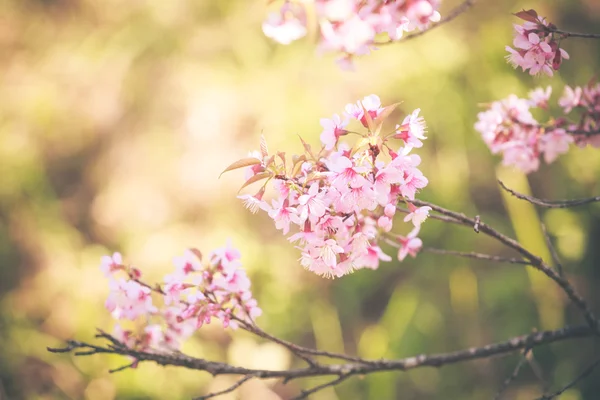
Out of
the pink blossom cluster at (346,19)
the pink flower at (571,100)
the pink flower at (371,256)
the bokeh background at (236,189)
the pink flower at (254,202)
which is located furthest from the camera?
the bokeh background at (236,189)

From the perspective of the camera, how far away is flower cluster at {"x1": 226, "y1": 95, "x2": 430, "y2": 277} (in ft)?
1.94

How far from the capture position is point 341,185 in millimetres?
589

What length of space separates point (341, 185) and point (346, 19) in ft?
0.66

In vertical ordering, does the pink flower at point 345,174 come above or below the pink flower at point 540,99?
below

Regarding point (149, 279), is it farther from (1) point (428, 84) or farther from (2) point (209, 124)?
(1) point (428, 84)

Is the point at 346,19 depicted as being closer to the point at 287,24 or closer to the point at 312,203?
the point at 287,24

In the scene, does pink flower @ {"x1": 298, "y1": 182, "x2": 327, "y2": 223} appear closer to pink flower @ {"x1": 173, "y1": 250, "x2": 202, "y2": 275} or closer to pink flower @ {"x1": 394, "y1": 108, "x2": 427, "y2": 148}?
pink flower @ {"x1": 394, "y1": 108, "x2": 427, "y2": 148}

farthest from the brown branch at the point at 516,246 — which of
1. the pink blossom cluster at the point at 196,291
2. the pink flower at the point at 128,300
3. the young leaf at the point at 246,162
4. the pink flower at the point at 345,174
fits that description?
the pink flower at the point at 128,300

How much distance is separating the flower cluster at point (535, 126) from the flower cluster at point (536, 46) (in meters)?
0.25

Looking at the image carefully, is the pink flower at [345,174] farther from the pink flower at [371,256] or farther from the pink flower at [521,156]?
the pink flower at [521,156]

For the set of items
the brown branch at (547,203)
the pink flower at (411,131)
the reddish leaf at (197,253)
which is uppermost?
the pink flower at (411,131)

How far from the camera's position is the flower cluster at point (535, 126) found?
35.9 inches

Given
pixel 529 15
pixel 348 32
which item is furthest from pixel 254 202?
pixel 529 15

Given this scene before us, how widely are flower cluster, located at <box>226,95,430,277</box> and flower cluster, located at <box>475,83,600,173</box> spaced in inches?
14.7
